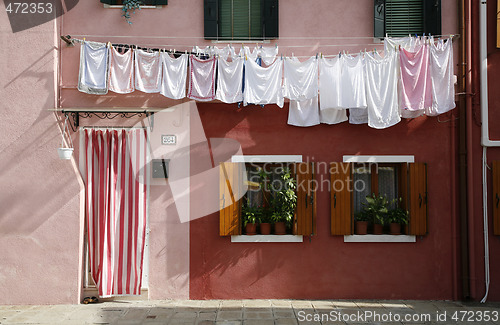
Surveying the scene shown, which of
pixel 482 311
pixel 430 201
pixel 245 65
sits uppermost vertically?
pixel 245 65

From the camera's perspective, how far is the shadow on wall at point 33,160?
23.6ft

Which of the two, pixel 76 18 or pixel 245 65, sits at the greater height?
pixel 76 18

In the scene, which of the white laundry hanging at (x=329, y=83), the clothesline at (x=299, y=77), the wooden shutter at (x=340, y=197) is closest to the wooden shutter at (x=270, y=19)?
the clothesline at (x=299, y=77)

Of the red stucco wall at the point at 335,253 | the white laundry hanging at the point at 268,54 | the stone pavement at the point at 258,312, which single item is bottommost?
the stone pavement at the point at 258,312

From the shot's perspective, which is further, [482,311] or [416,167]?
[416,167]

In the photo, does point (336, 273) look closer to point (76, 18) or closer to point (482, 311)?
point (482, 311)

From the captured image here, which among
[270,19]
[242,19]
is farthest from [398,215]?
[242,19]

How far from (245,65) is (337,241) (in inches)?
129

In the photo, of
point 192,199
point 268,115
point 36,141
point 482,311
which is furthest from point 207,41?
point 482,311

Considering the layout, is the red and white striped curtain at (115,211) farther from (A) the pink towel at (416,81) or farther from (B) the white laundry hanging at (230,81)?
(A) the pink towel at (416,81)

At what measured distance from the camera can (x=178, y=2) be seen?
24.5 feet

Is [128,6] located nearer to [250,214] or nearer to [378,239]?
[250,214]

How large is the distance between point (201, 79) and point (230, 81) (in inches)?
18.6

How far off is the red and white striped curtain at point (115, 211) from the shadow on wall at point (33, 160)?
0.35 meters
